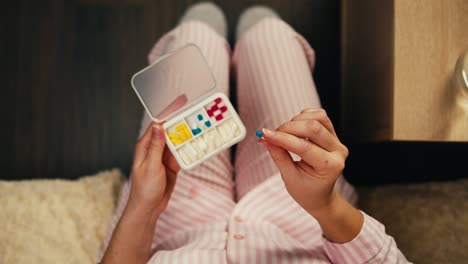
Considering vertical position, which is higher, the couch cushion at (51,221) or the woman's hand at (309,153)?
the woman's hand at (309,153)

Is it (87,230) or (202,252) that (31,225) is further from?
(202,252)

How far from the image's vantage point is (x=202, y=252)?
560 mm

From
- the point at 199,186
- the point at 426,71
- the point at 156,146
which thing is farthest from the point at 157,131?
the point at 426,71

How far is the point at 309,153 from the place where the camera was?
16.6 inches

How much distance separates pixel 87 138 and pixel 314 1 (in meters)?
0.72

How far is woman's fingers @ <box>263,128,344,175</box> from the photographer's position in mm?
420

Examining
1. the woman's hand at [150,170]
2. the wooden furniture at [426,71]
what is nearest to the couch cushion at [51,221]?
the woman's hand at [150,170]

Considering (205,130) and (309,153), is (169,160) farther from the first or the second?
(309,153)

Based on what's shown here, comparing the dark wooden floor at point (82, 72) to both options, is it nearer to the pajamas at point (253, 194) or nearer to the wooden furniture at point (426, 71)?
the pajamas at point (253, 194)

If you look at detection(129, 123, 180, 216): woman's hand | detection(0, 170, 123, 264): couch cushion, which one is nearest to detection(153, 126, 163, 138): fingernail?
detection(129, 123, 180, 216): woman's hand

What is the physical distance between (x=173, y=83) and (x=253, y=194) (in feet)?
0.78

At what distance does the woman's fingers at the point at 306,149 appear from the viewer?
42 cm

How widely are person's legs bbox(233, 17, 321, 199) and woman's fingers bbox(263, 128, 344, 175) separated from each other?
26 cm

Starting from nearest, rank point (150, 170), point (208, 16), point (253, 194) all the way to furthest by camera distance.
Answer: point (150, 170) → point (253, 194) → point (208, 16)
